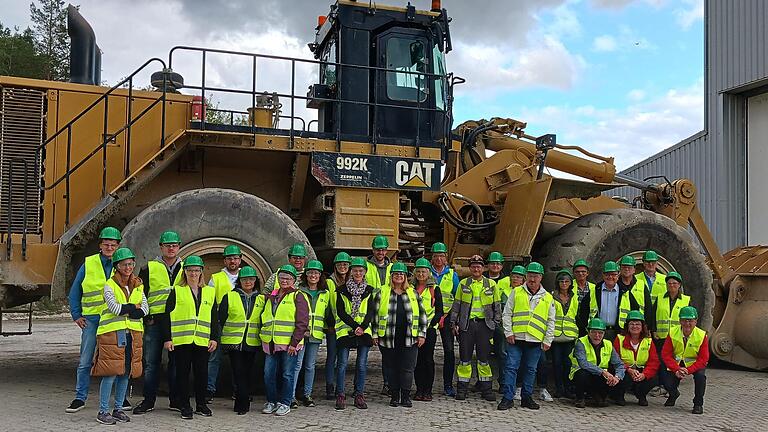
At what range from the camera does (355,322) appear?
7453 millimetres

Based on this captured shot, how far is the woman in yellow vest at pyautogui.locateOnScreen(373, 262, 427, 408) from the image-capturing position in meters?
7.55

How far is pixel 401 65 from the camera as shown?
8.91m

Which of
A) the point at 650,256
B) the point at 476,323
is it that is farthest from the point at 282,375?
the point at 650,256

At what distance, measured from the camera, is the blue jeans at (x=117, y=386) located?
6.47 metres

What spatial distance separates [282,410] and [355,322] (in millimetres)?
1096

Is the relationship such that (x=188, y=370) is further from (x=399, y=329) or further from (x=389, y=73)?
(x=389, y=73)

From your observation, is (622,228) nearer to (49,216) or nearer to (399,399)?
(399,399)

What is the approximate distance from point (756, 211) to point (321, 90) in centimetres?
1207

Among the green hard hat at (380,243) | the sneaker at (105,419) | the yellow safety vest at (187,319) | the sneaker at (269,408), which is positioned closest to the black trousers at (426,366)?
the green hard hat at (380,243)

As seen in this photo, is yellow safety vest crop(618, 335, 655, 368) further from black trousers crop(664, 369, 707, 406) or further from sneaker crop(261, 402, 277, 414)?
sneaker crop(261, 402, 277, 414)

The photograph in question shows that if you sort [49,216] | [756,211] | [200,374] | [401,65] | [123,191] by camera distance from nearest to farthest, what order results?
[200,374] → [123,191] → [49,216] → [401,65] → [756,211]

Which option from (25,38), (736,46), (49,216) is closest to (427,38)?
(49,216)

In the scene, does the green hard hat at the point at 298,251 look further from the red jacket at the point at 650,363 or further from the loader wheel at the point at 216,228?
the red jacket at the point at 650,363

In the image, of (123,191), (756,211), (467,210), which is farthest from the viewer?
(756,211)
